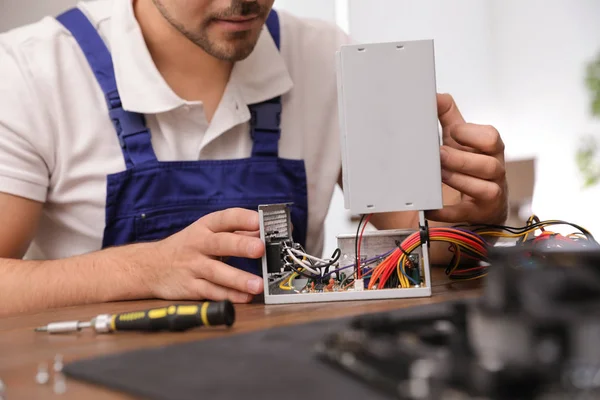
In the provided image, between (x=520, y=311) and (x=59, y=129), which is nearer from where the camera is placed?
(x=520, y=311)

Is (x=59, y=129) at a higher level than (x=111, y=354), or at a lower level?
higher

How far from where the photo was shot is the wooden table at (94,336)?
21.6 inches

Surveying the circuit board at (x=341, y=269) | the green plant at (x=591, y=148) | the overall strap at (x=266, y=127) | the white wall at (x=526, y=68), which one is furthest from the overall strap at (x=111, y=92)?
the green plant at (x=591, y=148)

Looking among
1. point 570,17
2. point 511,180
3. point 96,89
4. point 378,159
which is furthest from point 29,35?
point 570,17

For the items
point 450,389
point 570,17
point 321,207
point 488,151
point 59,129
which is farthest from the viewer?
point 570,17

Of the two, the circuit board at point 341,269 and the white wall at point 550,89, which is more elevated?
the white wall at point 550,89

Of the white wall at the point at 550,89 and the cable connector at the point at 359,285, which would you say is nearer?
the cable connector at the point at 359,285

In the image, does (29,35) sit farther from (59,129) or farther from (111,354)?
(111,354)

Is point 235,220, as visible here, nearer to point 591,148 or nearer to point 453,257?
point 453,257

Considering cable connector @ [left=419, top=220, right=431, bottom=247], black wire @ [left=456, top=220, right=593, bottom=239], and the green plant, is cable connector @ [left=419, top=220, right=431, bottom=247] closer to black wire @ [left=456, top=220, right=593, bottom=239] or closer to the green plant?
black wire @ [left=456, top=220, right=593, bottom=239]

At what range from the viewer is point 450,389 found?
406mm

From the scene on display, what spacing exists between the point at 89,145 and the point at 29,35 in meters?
0.28

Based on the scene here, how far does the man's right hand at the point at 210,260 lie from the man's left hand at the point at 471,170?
0.29 m

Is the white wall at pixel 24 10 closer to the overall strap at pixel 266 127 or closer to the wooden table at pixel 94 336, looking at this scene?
the overall strap at pixel 266 127
